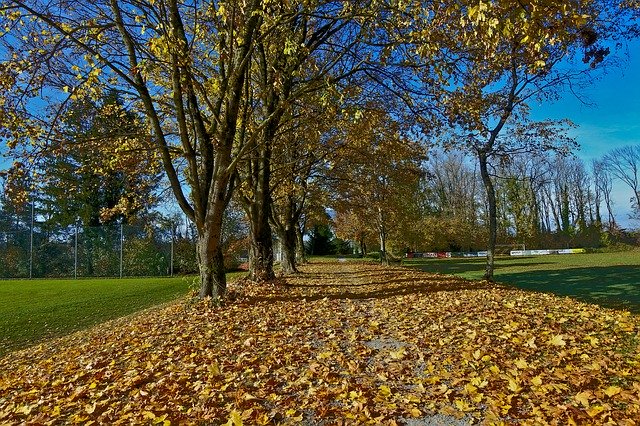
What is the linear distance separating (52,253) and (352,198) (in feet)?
66.2

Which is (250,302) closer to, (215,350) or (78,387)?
(215,350)

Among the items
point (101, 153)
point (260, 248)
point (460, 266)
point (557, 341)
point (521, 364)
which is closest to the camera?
point (521, 364)

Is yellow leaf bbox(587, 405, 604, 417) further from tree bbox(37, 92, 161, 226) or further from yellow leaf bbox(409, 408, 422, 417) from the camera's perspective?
tree bbox(37, 92, 161, 226)

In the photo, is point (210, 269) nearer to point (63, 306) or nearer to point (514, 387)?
point (514, 387)

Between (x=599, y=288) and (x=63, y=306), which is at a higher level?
(x=63, y=306)

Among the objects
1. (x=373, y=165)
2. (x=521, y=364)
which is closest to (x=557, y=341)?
(x=521, y=364)

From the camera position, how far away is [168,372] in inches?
175

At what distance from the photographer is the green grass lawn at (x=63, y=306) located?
34.3ft

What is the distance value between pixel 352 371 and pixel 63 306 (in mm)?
13232

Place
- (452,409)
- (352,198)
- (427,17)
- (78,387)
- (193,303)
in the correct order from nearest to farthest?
(452,409) < (78,387) < (427,17) < (193,303) < (352,198)

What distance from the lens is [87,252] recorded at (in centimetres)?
2833

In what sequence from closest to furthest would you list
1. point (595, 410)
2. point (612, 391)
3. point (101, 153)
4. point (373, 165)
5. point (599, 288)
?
1. point (595, 410)
2. point (612, 391)
3. point (101, 153)
4. point (599, 288)
5. point (373, 165)

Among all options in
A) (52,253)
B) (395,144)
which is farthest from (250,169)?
(52,253)

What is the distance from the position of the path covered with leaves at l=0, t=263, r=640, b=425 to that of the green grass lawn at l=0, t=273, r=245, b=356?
3863mm
